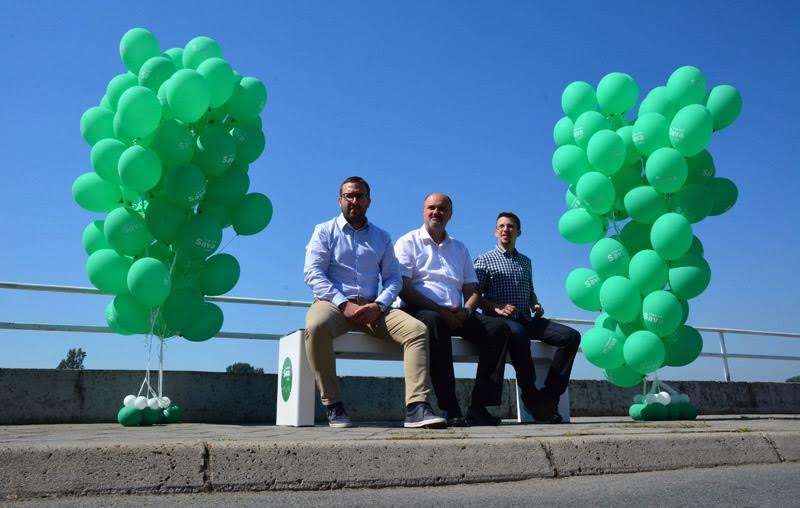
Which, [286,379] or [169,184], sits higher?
[169,184]

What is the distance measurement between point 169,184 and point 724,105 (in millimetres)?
4209

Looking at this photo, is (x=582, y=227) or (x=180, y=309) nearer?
(x=180, y=309)

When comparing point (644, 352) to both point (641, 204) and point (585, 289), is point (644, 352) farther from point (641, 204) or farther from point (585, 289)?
point (641, 204)

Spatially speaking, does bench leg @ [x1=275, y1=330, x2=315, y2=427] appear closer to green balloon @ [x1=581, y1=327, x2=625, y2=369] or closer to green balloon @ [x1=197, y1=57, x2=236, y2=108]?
green balloon @ [x1=197, y1=57, x2=236, y2=108]

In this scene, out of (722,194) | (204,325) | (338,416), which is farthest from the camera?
(722,194)

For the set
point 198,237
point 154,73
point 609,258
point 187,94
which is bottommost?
point 609,258

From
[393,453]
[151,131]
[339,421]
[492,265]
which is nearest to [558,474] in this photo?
[393,453]

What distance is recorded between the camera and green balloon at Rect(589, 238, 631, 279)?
5285mm

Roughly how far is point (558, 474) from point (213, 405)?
324cm

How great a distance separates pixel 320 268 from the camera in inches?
176

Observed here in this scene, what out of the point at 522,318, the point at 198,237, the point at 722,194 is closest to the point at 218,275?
the point at 198,237

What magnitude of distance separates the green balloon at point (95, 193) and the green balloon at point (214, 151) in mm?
635

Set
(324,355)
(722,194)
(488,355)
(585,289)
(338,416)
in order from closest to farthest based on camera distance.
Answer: (338,416) < (324,355) < (488,355) < (585,289) < (722,194)

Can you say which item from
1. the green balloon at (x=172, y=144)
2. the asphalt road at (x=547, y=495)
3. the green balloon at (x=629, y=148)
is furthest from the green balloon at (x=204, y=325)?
the green balloon at (x=629, y=148)
